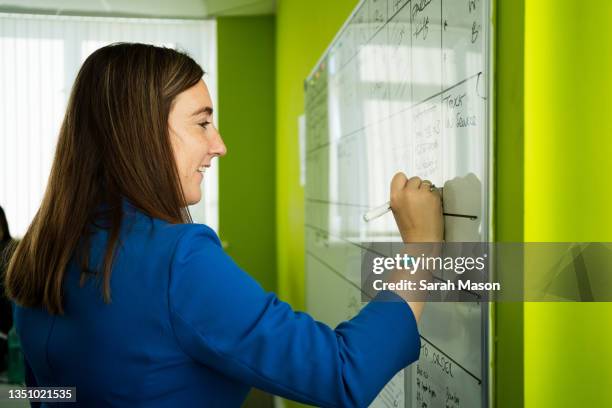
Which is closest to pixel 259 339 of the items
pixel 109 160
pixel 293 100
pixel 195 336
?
pixel 195 336

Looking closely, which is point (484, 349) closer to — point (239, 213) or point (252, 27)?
point (239, 213)

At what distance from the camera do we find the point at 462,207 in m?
0.84

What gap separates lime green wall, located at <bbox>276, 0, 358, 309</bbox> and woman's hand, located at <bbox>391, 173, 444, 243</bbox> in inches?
32.3

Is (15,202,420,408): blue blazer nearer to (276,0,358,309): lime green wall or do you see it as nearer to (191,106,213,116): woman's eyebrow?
(191,106,213,116): woman's eyebrow

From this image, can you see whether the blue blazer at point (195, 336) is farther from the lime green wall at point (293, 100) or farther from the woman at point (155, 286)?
the lime green wall at point (293, 100)

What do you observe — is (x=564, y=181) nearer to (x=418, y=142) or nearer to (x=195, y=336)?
(x=418, y=142)

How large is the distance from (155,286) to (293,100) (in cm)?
241

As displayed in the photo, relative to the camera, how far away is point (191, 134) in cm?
82

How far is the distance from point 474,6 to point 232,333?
57 centimetres

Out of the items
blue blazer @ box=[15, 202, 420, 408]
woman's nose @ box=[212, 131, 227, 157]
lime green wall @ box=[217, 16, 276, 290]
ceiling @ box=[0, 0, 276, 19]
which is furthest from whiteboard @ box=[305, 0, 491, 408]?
lime green wall @ box=[217, 16, 276, 290]

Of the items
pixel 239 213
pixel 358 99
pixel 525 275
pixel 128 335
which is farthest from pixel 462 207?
pixel 239 213

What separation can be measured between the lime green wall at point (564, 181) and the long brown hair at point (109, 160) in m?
0.49

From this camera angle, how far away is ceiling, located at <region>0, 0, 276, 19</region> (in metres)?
3.90

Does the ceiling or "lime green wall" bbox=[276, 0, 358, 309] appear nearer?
"lime green wall" bbox=[276, 0, 358, 309]
